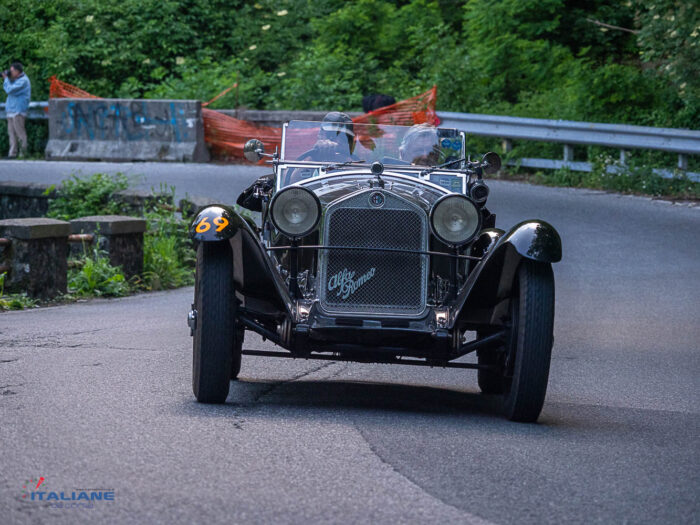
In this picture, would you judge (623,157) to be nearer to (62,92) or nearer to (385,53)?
(385,53)

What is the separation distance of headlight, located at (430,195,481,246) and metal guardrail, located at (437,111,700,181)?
11536 millimetres

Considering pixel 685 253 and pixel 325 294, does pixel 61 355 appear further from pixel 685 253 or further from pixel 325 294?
pixel 685 253

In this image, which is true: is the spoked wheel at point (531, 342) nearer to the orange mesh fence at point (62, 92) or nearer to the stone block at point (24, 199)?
the stone block at point (24, 199)

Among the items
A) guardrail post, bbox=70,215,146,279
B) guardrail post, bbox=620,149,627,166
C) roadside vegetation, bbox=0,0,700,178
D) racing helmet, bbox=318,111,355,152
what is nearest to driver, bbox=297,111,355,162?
racing helmet, bbox=318,111,355,152

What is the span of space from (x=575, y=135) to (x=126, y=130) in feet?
28.8

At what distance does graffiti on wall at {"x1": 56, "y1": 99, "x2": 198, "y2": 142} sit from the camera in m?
21.7

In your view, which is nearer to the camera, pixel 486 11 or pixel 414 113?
pixel 414 113

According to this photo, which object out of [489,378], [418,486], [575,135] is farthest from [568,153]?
[418,486]

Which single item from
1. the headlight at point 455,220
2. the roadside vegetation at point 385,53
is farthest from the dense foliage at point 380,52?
the headlight at point 455,220

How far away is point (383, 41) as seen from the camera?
27156mm

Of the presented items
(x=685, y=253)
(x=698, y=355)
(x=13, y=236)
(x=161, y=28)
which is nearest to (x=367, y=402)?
(x=698, y=355)

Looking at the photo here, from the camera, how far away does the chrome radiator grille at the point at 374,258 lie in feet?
20.9

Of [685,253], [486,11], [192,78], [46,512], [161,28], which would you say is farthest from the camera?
[161,28]

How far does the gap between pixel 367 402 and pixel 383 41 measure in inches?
845
